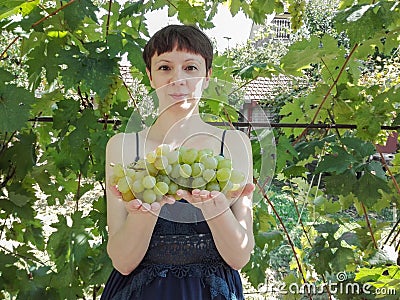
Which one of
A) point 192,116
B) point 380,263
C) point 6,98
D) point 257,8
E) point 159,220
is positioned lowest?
point 380,263

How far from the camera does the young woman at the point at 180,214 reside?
0.66 meters

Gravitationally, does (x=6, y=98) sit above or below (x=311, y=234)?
above

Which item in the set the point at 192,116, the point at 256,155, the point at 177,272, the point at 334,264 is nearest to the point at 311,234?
the point at 334,264

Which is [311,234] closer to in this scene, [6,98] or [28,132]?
[28,132]

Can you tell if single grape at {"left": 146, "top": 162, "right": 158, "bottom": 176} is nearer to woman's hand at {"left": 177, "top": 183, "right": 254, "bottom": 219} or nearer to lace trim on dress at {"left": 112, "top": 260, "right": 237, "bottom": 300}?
woman's hand at {"left": 177, "top": 183, "right": 254, "bottom": 219}

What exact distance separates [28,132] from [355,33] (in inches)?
35.3

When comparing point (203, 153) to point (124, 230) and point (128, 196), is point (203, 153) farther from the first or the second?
point (124, 230)

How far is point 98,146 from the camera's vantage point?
47.7 inches

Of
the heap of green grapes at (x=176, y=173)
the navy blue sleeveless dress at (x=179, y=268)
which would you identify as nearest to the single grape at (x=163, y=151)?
the heap of green grapes at (x=176, y=173)

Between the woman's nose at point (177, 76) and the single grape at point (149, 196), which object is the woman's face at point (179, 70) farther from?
the single grape at point (149, 196)

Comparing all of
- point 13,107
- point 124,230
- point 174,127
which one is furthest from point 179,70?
point 13,107

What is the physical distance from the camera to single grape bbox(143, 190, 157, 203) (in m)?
0.61

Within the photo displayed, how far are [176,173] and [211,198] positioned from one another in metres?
0.06

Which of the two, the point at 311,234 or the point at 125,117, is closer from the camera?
the point at 125,117
